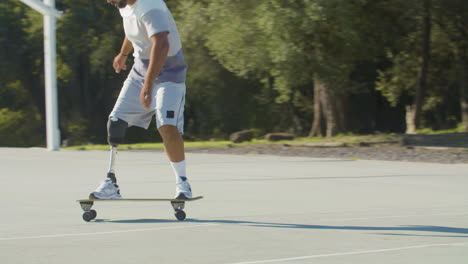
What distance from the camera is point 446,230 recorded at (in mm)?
6691

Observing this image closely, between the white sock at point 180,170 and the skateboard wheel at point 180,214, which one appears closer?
the skateboard wheel at point 180,214

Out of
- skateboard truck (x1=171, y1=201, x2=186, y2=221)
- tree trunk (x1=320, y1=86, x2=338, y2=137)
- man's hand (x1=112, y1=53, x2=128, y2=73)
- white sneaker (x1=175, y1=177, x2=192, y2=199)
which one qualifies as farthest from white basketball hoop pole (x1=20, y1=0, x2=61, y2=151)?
skateboard truck (x1=171, y1=201, x2=186, y2=221)

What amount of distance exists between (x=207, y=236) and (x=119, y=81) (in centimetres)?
3145

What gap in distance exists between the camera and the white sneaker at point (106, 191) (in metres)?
7.16

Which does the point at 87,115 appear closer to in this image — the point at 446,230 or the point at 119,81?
the point at 119,81

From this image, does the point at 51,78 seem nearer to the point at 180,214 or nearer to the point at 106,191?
the point at 106,191

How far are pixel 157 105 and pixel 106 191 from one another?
32.8 inches

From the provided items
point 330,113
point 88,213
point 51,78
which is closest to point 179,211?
point 88,213

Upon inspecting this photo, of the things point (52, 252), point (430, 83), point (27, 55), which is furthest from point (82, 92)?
point (52, 252)

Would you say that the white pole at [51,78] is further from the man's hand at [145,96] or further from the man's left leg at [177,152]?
the man's hand at [145,96]

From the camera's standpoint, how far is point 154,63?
7.12 metres

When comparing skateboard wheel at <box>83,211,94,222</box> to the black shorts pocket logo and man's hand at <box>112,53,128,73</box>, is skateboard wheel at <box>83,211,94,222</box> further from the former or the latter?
man's hand at <box>112,53,128,73</box>

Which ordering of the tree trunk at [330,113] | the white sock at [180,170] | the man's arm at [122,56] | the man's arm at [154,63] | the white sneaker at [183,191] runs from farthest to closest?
the tree trunk at [330,113] → the man's arm at [122,56] → the white sock at [180,170] → the white sneaker at [183,191] → the man's arm at [154,63]

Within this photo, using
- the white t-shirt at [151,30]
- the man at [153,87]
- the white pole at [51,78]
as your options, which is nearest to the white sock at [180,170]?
the man at [153,87]
